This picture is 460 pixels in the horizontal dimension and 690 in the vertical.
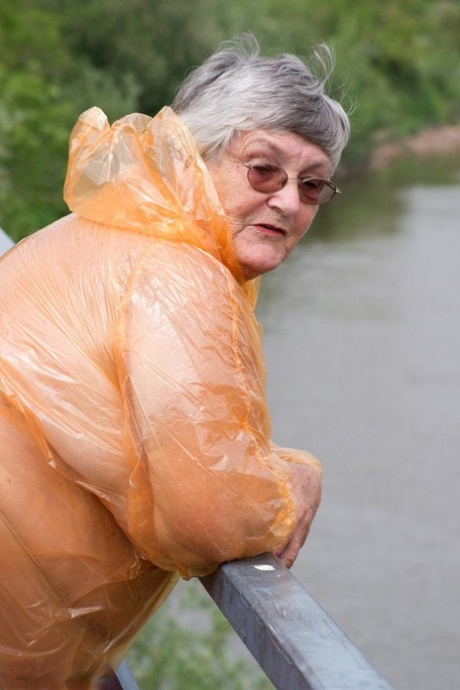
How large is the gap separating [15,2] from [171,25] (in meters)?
3.57

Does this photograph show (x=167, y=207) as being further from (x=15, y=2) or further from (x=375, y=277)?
(x=15, y=2)

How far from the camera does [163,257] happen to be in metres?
1.81

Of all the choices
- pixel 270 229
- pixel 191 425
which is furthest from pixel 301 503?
pixel 270 229

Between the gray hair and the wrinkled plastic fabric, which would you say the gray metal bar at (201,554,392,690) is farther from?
the gray hair

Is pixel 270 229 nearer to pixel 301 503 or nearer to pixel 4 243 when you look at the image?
pixel 301 503

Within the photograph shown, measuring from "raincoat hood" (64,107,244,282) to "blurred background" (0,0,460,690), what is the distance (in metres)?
0.43

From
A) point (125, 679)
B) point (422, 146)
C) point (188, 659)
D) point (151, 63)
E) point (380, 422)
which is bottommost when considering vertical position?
point (422, 146)

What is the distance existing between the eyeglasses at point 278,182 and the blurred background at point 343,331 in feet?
0.88

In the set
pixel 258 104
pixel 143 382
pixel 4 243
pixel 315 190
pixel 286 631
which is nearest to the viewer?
pixel 286 631

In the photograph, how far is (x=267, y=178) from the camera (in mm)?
2035

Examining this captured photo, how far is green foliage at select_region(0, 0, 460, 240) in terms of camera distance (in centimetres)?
1414

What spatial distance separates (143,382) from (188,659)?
3343mm

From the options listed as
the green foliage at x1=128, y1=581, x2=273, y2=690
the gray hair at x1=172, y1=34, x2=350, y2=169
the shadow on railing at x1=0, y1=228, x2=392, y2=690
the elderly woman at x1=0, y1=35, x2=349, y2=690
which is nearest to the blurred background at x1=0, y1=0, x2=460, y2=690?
the green foliage at x1=128, y1=581, x2=273, y2=690

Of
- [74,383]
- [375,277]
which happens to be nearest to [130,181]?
[74,383]
